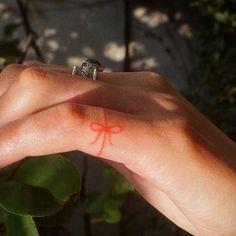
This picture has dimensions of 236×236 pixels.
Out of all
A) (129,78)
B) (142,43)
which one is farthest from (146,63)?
(129,78)

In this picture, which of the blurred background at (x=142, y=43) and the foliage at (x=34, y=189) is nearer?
the foliage at (x=34, y=189)

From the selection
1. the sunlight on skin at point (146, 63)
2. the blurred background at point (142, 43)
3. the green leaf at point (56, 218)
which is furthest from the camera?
the sunlight on skin at point (146, 63)

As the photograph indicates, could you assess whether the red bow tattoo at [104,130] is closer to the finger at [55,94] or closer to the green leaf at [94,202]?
the finger at [55,94]

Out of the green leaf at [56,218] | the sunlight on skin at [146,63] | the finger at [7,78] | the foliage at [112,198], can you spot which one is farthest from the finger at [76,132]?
the sunlight on skin at [146,63]

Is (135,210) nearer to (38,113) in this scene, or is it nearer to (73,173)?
(73,173)

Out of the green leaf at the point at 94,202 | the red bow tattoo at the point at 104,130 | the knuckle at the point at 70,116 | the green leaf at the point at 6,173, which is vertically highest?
the knuckle at the point at 70,116

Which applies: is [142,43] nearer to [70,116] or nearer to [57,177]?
[57,177]

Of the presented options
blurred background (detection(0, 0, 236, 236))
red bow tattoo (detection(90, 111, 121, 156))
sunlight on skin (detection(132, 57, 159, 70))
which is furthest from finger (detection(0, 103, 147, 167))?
sunlight on skin (detection(132, 57, 159, 70))
